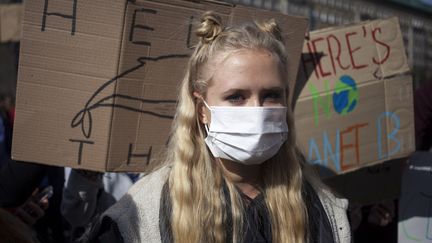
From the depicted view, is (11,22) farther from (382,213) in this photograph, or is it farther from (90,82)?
(382,213)

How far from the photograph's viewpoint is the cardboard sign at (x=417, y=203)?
2.66 metres

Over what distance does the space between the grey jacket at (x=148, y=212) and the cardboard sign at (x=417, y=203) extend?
2.66 ft

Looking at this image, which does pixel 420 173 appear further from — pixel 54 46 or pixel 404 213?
pixel 54 46

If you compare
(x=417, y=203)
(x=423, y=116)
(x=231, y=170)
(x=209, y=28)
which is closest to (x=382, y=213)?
(x=417, y=203)

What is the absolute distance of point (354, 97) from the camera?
8.80 ft

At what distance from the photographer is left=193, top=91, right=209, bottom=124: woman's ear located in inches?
76.9

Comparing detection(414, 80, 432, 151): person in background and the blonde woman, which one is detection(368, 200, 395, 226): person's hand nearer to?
detection(414, 80, 432, 151): person in background

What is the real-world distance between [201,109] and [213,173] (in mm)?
219

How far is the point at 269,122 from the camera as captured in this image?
1858 mm

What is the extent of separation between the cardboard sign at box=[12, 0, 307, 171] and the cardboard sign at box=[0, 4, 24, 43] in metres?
2.27

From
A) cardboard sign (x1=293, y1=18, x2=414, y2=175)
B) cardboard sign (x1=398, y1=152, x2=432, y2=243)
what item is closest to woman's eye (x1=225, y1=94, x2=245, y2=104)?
cardboard sign (x1=293, y1=18, x2=414, y2=175)

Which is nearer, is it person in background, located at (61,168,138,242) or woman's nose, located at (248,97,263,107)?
woman's nose, located at (248,97,263,107)

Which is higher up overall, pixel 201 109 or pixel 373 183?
pixel 201 109

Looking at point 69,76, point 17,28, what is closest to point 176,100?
point 69,76
